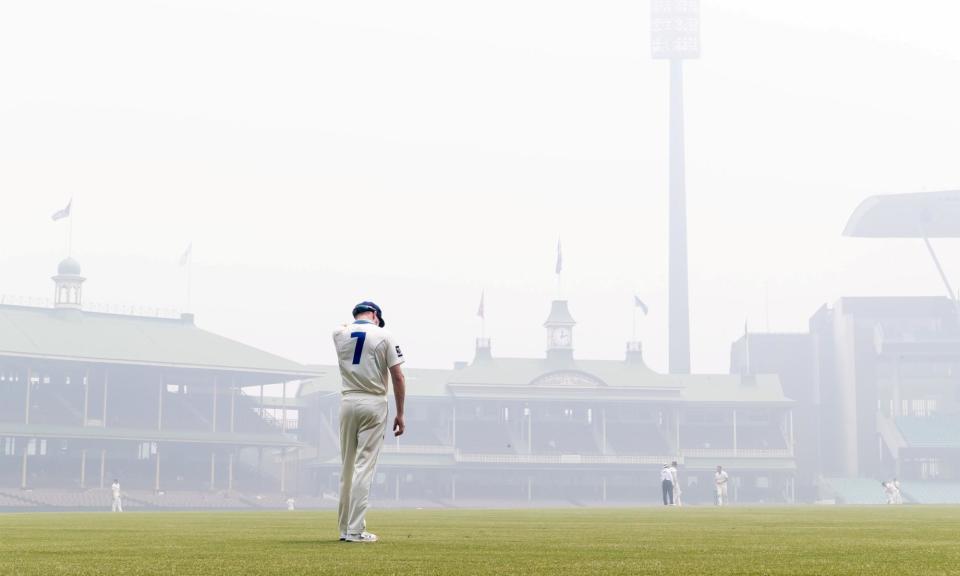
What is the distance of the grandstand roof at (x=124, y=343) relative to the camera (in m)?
80.7

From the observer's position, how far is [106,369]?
8200 centimetres

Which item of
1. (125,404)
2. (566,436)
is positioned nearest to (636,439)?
(566,436)

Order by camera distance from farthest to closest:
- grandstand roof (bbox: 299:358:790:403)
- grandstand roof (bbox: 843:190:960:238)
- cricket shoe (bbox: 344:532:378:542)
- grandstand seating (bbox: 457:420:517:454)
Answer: grandstand roof (bbox: 843:190:960:238) < grandstand roof (bbox: 299:358:790:403) < grandstand seating (bbox: 457:420:517:454) < cricket shoe (bbox: 344:532:378:542)

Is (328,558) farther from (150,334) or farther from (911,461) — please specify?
(911,461)

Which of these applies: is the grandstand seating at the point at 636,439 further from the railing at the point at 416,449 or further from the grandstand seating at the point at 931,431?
the grandstand seating at the point at 931,431

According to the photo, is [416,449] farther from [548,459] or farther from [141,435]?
[141,435]

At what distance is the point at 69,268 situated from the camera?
91688mm

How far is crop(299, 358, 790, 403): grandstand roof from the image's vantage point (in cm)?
9800

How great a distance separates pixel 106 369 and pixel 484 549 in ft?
239

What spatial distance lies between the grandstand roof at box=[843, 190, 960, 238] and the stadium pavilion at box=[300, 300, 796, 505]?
53.5 feet

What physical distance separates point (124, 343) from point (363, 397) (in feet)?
249

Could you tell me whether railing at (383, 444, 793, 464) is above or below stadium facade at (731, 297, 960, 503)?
below

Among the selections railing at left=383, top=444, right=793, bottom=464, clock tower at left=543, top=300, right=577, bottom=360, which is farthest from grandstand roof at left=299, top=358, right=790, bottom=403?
railing at left=383, top=444, right=793, bottom=464

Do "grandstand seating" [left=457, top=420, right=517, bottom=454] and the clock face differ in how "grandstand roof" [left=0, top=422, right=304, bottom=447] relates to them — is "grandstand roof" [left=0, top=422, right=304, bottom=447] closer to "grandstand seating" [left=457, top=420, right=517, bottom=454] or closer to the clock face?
"grandstand seating" [left=457, top=420, right=517, bottom=454]
